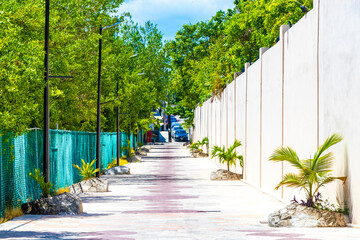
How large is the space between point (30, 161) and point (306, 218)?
8.60 meters

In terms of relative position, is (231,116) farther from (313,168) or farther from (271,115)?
(313,168)

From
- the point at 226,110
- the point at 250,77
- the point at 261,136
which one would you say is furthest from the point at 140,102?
the point at 261,136

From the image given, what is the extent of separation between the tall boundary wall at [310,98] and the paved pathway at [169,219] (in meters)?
1.20

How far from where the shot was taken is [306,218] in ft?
46.3

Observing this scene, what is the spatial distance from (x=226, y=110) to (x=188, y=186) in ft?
49.1

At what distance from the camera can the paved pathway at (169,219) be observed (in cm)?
1278

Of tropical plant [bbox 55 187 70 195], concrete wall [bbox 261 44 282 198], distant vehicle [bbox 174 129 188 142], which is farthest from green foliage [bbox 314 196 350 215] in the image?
distant vehicle [bbox 174 129 188 142]

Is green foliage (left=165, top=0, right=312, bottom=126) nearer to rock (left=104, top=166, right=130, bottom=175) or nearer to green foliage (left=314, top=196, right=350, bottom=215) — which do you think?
green foliage (left=314, top=196, right=350, bottom=215)

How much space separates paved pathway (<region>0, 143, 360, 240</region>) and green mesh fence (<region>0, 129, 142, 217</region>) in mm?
1011

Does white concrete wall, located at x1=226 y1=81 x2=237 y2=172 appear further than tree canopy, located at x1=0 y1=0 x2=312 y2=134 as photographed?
Yes

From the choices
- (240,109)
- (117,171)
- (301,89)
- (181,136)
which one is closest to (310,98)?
(301,89)

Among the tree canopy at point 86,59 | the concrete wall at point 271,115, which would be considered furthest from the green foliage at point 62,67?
the concrete wall at point 271,115

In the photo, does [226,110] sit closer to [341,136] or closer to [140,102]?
[140,102]

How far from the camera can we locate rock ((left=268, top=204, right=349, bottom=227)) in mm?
13969
